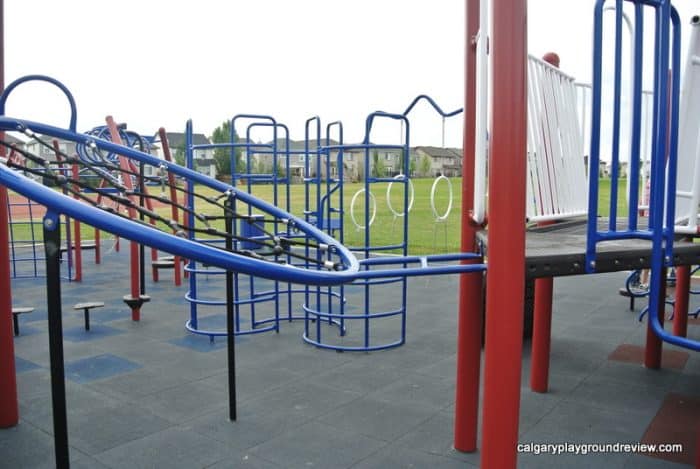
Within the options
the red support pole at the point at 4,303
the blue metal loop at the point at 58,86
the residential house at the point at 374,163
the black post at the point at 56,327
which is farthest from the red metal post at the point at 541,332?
the red support pole at the point at 4,303

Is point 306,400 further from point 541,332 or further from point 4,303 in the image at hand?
point 4,303

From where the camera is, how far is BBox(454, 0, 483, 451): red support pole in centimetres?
267

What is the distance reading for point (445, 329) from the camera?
5.34m

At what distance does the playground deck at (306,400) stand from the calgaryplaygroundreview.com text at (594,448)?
0.05 m

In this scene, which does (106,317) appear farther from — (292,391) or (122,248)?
(122,248)

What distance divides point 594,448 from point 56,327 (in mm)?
2498

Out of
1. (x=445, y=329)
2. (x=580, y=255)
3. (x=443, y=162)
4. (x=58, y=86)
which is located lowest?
(x=445, y=329)

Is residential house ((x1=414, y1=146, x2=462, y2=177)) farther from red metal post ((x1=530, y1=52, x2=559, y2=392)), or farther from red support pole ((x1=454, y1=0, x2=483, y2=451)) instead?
red support pole ((x1=454, y1=0, x2=483, y2=451))

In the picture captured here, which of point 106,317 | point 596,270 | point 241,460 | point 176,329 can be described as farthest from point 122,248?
point 596,270

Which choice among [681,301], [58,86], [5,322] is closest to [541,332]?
[681,301]

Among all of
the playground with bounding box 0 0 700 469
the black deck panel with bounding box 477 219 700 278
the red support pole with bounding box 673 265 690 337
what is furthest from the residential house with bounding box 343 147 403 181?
the red support pole with bounding box 673 265 690 337

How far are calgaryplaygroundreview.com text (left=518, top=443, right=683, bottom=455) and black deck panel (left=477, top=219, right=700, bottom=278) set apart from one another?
1.03 m

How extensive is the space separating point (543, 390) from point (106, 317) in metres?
4.30

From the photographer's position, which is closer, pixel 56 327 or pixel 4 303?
pixel 56 327
